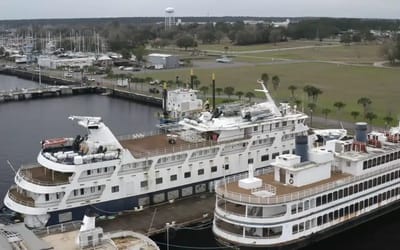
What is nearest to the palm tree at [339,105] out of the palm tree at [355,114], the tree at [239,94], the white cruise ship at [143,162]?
the palm tree at [355,114]

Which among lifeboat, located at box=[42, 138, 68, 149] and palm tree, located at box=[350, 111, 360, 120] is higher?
lifeboat, located at box=[42, 138, 68, 149]

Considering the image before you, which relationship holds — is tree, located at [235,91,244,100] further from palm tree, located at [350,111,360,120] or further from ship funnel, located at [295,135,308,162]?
ship funnel, located at [295,135,308,162]

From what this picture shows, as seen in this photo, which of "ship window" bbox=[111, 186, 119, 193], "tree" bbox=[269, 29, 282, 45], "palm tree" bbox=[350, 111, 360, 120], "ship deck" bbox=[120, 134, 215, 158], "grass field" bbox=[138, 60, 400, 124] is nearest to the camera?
"ship window" bbox=[111, 186, 119, 193]

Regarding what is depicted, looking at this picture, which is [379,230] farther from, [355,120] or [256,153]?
[355,120]

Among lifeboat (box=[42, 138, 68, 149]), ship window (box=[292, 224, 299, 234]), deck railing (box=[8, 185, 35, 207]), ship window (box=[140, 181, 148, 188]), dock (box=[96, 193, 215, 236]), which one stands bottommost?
dock (box=[96, 193, 215, 236])

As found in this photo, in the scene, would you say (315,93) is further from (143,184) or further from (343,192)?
Answer: (143,184)

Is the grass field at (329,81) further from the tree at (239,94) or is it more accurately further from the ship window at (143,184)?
the ship window at (143,184)

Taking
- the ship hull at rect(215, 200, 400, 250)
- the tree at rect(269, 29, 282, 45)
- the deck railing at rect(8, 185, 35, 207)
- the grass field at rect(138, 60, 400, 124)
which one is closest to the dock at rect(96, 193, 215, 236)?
the ship hull at rect(215, 200, 400, 250)
